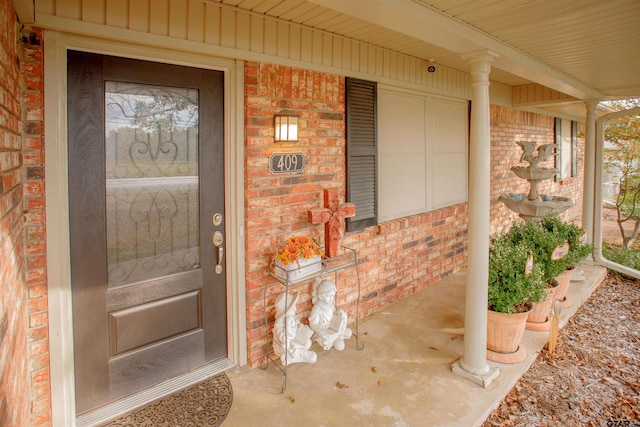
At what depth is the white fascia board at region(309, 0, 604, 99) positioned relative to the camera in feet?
6.62

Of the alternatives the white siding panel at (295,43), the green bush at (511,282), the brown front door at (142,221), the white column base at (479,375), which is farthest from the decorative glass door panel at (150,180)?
the green bush at (511,282)

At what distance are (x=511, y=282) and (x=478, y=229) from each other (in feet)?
1.86

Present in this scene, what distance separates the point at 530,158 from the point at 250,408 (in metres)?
3.76

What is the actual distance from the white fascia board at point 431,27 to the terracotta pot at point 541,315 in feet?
6.65

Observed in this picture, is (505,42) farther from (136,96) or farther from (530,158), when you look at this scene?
(136,96)

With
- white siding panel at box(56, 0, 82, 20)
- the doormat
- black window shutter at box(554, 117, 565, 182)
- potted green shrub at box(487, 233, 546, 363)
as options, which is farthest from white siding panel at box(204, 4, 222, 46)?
black window shutter at box(554, 117, 565, 182)

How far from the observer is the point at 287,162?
3.03 metres

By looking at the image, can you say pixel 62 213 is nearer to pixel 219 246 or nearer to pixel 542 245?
pixel 219 246

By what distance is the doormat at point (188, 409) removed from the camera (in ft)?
7.73

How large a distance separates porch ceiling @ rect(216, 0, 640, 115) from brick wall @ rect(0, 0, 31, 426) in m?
1.32

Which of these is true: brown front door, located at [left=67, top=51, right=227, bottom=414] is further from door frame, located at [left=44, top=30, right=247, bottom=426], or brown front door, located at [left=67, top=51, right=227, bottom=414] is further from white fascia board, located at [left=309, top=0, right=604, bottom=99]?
white fascia board, located at [left=309, top=0, right=604, bottom=99]

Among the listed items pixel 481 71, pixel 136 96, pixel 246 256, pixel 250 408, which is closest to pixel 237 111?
pixel 136 96

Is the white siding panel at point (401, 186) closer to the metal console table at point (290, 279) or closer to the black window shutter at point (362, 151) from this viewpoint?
the black window shutter at point (362, 151)

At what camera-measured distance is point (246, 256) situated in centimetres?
288
